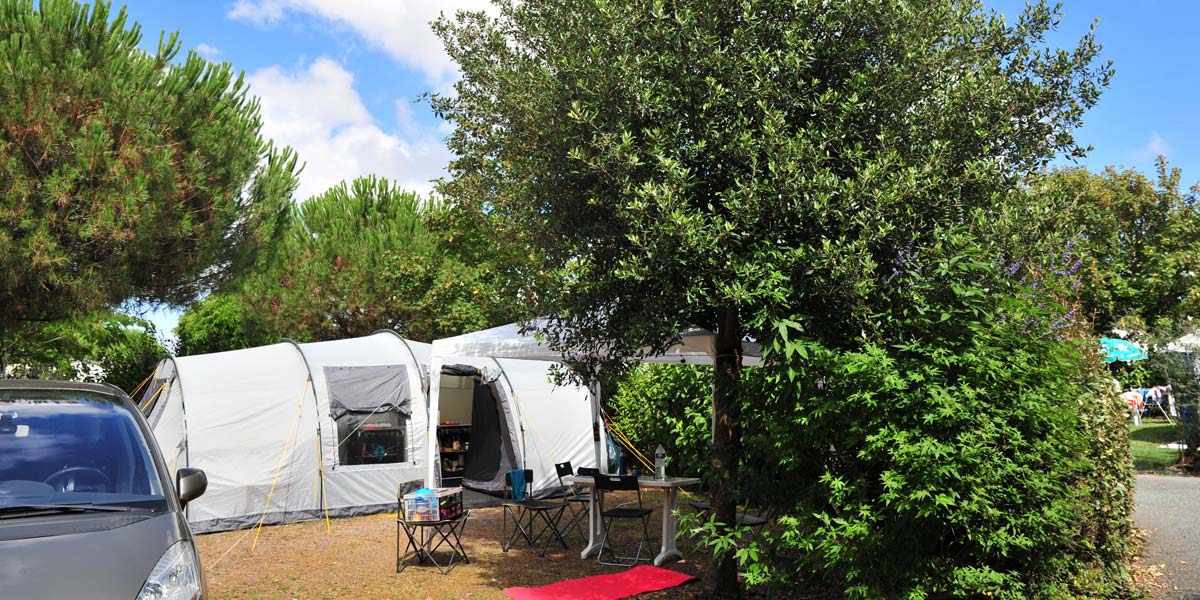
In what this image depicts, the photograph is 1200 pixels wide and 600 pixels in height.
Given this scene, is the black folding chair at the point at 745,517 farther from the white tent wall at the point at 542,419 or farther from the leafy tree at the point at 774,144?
the white tent wall at the point at 542,419

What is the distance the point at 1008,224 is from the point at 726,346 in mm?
2150

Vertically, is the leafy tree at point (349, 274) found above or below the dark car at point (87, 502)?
above

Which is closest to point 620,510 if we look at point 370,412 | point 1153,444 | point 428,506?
point 428,506

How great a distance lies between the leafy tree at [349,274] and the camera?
71.5 ft

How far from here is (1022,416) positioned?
16.6 feet

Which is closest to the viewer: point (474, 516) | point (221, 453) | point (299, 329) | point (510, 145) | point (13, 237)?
point (510, 145)

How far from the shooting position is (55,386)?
4.50 m

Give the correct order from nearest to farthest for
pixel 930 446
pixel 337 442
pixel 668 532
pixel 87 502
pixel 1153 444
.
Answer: pixel 87 502 < pixel 930 446 < pixel 668 532 < pixel 337 442 < pixel 1153 444

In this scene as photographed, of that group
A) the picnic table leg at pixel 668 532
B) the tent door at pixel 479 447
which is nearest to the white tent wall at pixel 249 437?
the tent door at pixel 479 447

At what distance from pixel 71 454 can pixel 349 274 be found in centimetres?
2104

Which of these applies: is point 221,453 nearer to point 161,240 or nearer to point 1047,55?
point 161,240

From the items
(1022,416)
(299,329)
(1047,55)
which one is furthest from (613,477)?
(299,329)

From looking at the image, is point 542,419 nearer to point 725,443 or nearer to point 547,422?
point 547,422

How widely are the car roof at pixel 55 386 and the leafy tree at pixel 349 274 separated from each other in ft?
53.4
